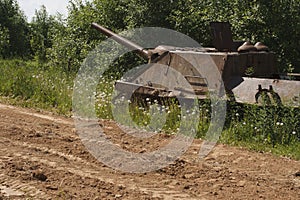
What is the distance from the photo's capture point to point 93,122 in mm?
8680

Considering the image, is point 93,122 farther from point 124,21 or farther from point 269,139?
point 124,21

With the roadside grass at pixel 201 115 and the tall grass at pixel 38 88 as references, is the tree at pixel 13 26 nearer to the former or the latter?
the tall grass at pixel 38 88

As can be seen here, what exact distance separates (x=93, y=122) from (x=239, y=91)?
96.3 inches

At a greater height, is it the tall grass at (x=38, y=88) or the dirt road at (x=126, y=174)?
the tall grass at (x=38, y=88)

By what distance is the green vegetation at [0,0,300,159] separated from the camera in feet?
25.8

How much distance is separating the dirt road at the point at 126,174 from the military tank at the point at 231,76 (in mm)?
1271

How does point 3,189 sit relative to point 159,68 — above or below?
below

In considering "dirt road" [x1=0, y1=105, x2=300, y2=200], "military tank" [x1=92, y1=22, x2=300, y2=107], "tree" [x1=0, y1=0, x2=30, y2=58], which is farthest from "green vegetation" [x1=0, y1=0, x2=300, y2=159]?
"tree" [x1=0, y1=0, x2=30, y2=58]

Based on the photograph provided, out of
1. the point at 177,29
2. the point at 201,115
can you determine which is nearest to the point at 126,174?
the point at 201,115

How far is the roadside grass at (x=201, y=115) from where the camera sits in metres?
7.69

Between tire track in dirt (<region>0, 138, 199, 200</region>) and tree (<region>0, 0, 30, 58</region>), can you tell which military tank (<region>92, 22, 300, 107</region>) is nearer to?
tire track in dirt (<region>0, 138, 199, 200</region>)

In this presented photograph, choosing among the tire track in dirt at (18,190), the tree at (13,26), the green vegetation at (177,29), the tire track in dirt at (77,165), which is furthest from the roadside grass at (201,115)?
the tree at (13,26)

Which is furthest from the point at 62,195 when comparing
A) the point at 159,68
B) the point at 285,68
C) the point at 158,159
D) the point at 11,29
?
the point at 11,29

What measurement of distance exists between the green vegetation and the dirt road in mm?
842
